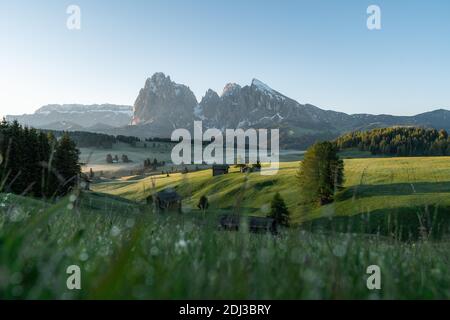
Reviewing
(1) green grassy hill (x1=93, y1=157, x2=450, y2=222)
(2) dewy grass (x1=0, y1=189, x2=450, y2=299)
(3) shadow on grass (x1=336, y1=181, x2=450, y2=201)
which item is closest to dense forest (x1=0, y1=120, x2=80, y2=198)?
(1) green grassy hill (x1=93, y1=157, x2=450, y2=222)

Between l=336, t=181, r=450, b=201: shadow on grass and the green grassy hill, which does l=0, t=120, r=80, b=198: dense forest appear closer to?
the green grassy hill

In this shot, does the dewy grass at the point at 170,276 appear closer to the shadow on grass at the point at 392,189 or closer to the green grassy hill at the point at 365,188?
the green grassy hill at the point at 365,188

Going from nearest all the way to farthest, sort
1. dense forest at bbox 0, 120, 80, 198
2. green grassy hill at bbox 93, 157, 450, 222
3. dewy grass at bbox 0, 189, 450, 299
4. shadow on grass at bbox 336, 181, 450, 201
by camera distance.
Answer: dewy grass at bbox 0, 189, 450, 299
dense forest at bbox 0, 120, 80, 198
green grassy hill at bbox 93, 157, 450, 222
shadow on grass at bbox 336, 181, 450, 201

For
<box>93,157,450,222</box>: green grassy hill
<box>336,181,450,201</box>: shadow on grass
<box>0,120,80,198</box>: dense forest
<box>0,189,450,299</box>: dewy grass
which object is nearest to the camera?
<box>0,189,450,299</box>: dewy grass

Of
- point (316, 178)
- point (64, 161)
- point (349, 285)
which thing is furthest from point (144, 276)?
point (316, 178)

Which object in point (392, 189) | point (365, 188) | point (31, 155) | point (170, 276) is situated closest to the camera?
point (170, 276)

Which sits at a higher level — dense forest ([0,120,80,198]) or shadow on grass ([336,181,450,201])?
dense forest ([0,120,80,198])

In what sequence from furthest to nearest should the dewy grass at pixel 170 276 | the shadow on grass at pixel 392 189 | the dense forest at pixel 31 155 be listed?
the shadow on grass at pixel 392 189 < the dense forest at pixel 31 155 < the dewy grass at pixel 170 276

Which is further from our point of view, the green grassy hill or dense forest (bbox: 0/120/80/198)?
the green grassy hill

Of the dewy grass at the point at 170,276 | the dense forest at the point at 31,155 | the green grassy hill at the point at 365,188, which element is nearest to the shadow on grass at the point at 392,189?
the green grassy hill at the point at 365,188

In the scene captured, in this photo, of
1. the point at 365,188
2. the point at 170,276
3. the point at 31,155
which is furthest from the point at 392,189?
the point at 170,276

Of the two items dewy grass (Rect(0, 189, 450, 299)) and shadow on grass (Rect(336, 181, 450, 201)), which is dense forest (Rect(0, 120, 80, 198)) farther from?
shadow on grass (Rect(336, 181, 450, 201))

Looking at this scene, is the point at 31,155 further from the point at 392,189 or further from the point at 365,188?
the point at 392,189
